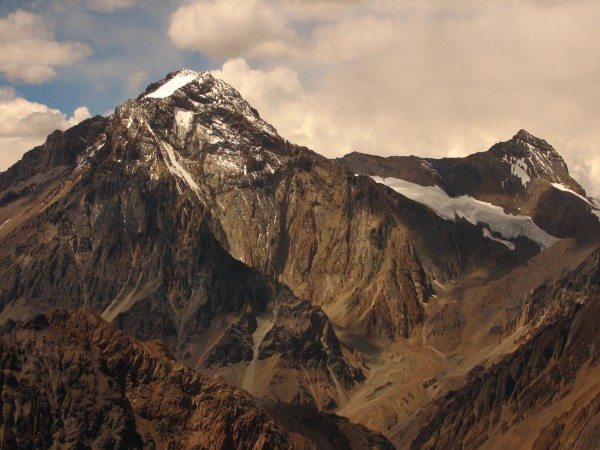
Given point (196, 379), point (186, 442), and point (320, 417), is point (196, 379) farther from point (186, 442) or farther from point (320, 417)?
point (320, 417)

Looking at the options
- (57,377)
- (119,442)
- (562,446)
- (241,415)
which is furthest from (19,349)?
(562,446)

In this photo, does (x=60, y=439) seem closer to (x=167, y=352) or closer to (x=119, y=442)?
(x=119, y=442)

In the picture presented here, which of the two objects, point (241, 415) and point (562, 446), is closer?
point (241, 415)

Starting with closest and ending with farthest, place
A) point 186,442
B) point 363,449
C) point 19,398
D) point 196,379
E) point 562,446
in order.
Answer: point 19,398, point 186,442, point 196,379, point 363,449, point 562,446

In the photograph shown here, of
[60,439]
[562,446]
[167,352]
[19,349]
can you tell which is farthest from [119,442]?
[562,446]

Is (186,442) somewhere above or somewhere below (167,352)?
below

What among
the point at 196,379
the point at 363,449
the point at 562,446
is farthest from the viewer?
the point at 562,446
